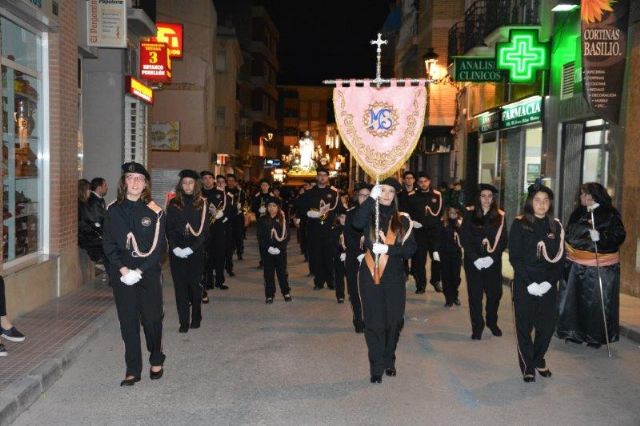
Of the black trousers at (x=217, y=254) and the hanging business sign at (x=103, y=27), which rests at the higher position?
the hanging business sign at (x=103, y=27)

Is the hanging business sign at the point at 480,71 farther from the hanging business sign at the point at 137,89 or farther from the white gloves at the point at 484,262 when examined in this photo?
the white gloves at the point at 484,262

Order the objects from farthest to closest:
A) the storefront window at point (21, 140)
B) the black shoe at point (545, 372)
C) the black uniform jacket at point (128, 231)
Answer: the storefront window at point (21, 140), the black shoe at point (545, 372), the black uniform jacket at point (128, 231)

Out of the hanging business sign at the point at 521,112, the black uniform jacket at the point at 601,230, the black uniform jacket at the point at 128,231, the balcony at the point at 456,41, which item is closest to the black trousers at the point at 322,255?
the black uniform jacket at the point at 601,230

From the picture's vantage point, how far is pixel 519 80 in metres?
17.2

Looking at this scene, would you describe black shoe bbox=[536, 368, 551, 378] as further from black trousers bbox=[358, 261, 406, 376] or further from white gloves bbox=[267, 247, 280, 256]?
white gloves bbox=[267, 247, 280, 256]

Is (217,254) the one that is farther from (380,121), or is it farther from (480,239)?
(380,121)

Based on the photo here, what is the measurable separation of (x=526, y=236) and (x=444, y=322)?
3.27 m

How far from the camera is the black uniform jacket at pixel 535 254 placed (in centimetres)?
720

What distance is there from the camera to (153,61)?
19406 mm

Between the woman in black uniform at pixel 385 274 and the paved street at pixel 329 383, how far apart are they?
391mm

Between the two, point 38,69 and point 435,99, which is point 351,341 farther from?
point 435,99

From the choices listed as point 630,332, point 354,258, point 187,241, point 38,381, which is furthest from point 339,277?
point 38,381

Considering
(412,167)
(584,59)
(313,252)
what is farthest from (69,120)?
(412,167)

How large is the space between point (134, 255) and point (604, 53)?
9044 millimetres
